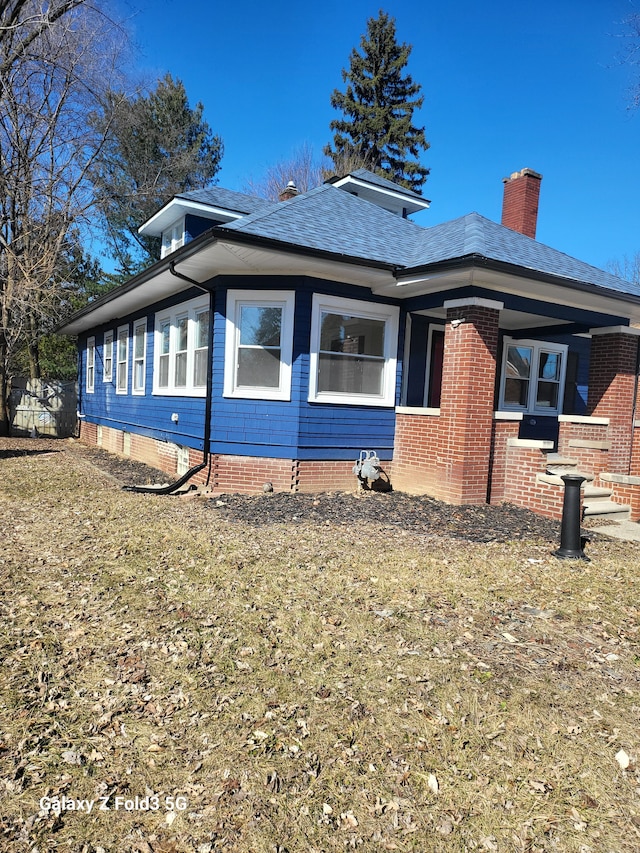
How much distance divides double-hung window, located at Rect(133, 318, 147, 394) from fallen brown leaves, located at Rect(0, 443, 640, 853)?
773 centimetres

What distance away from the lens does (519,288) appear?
7.85 metres

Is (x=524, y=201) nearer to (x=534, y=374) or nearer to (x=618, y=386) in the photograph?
(x=534, y=374)

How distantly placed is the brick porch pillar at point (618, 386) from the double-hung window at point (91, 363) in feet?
45.9

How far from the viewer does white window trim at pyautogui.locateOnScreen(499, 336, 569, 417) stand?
434 inches

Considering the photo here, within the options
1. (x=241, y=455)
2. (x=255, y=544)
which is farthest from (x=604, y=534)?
(x=241, y=455)

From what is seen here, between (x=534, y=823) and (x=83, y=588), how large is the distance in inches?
135

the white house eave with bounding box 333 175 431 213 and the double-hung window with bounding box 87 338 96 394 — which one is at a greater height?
the white house eave with bounding box 333 175 431 213

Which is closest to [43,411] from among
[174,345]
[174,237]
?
[174,237]

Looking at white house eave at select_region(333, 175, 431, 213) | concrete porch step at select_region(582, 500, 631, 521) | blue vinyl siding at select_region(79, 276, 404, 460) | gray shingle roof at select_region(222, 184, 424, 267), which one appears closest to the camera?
concrete porch step at select_region(582, 500, 631, 521)

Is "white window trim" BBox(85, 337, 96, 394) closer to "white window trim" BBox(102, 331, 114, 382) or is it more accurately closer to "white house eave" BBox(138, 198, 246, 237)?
"white window trim" BBox(102, 331, 114, 382)

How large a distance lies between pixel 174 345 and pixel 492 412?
19.9ft

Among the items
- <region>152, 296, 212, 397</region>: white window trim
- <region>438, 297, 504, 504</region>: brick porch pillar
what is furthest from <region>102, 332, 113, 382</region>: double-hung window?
<region>438, 297, 504, 504</region>: brick porch pillar

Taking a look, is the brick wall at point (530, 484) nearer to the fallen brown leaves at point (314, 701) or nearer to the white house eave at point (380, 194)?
the fallen brown leaves at point (314, 701)

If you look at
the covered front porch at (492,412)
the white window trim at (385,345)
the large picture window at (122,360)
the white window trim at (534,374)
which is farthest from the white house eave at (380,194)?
the large picture window at (122,360)
